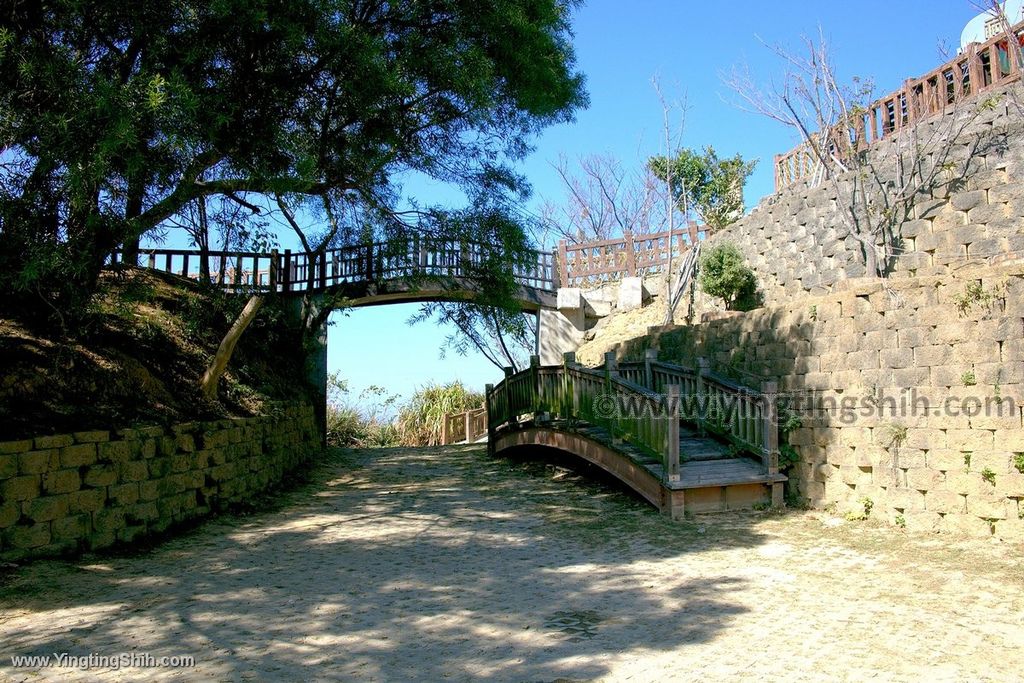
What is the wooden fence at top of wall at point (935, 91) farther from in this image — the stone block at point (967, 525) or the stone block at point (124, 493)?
the stone block at point (124, 493)

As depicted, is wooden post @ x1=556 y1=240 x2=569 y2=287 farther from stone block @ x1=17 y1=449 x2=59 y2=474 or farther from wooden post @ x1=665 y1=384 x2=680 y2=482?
stone block @ x1=17 y1=449 x2=59 y2=474

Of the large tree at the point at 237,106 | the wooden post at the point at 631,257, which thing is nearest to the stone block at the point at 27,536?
the large tree at the point at 237,106

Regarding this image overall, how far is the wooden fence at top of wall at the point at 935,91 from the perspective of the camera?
37.2 feet

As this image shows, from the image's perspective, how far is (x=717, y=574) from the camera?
21.0 ft

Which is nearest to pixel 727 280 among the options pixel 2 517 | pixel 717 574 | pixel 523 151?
pixel 523 151

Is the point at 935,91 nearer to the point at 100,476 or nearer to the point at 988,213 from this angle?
the point at 988,213

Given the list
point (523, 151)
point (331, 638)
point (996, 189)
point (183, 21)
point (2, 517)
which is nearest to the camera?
point (331, 638)

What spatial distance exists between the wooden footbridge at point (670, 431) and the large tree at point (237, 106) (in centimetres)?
258

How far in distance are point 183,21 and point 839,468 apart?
28.4 feet

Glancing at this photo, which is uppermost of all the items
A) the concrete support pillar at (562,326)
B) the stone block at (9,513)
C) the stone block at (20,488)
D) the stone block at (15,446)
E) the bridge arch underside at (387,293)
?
the bridge arch underside at (387,293)

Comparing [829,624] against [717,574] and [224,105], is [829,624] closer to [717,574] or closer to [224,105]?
[717,574]

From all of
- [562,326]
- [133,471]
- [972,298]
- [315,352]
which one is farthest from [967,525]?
[315,352]

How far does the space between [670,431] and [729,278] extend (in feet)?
21.1

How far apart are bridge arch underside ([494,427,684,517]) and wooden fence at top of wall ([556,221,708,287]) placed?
7.38 m
